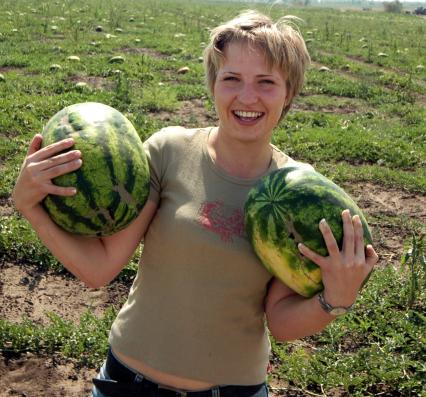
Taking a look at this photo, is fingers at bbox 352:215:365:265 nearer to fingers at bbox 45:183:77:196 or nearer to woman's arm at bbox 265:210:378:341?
woman's arm at bbox 265:210:378:341

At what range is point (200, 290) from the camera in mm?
2072

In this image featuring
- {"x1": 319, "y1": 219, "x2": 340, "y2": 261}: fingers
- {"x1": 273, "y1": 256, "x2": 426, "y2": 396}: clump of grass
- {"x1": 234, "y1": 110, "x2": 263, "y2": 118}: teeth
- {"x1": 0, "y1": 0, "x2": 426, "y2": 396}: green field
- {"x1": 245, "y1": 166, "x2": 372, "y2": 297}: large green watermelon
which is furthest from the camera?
{"x1": 0, "y1": 0, "x2": 426, "y2": 396}: green field

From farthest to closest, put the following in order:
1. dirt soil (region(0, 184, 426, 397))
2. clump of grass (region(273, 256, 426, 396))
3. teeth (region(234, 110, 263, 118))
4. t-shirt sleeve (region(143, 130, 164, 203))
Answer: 1. clump of grass (region(273, 256, 426, 396))
2. dirt soil (region(0, 184, 426, 397))
3. t-shirt sleeve (region(143, 130, 164, 203))
4. teeth (region(234, 110, 263, 118))

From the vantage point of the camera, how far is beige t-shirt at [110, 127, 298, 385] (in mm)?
2066

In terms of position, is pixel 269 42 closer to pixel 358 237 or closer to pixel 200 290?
pixel 358 237

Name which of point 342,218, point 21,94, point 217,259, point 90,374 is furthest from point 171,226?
point 21,94

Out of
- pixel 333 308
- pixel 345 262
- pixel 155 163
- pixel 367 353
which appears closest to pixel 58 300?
pixel 367 353

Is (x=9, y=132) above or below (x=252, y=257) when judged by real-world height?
below

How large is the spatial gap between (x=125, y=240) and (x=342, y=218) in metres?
0.83

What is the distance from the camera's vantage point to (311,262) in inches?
78.3

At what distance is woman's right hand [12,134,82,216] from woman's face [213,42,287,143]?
58 cm

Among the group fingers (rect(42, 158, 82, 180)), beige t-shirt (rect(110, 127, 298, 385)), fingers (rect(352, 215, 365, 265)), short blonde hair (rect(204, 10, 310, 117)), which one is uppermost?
short blonde hair (rect(204, 10, 310, 117))

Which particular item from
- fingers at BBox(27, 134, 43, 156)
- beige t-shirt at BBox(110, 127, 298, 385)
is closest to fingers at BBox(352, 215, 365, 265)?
beige t-shirt at BBox(110, 127, 298, 385)

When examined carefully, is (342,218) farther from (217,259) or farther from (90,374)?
(90,374)
